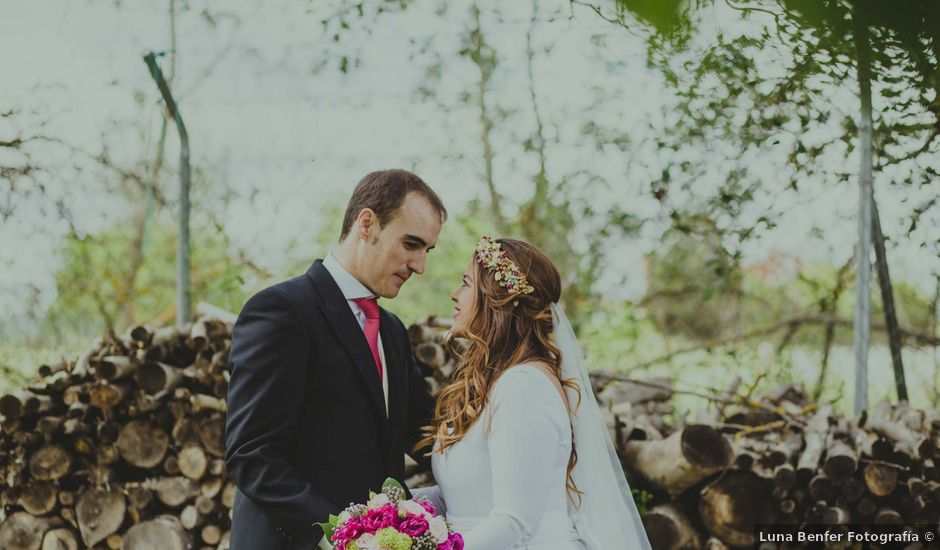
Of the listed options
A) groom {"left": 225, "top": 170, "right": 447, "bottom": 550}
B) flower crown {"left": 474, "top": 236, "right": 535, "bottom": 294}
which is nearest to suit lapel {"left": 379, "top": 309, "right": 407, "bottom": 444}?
groom {"left": 225, "top": 170, "right": 447, "bottom": 550}

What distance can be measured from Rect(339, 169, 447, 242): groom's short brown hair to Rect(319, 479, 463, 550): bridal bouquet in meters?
0.93

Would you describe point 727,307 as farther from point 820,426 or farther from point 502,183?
point 820,426

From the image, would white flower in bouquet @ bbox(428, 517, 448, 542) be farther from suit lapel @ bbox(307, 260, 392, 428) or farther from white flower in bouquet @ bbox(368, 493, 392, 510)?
suit lapel @ bbox(307, 260, 392, 428)

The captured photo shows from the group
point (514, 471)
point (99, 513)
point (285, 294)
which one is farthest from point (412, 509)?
point (99, 513)

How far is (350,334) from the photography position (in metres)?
2.64

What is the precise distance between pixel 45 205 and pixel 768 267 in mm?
5165

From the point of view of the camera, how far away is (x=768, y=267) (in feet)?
23.0

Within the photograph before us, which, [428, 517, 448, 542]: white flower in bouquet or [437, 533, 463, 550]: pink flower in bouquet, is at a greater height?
[428, 517, 448, 542]: white flower in bouquet

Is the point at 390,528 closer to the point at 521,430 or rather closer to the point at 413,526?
the point at 413,526

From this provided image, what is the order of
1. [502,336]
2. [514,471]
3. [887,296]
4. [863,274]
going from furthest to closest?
1. [887,296]
2. [863,274]
3. [502,336]
4. [514,471]

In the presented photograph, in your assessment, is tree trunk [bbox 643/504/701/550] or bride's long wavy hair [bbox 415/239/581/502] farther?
tree trunk [bbox 643/504/701/550]

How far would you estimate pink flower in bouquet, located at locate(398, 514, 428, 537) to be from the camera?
81.7 inches

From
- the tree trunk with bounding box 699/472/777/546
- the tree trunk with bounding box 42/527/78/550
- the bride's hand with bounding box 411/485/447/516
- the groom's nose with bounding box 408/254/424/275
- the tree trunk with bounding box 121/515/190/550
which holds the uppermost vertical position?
the groom's nose with bounding box 408/254/424/275

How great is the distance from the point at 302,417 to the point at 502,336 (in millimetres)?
637
